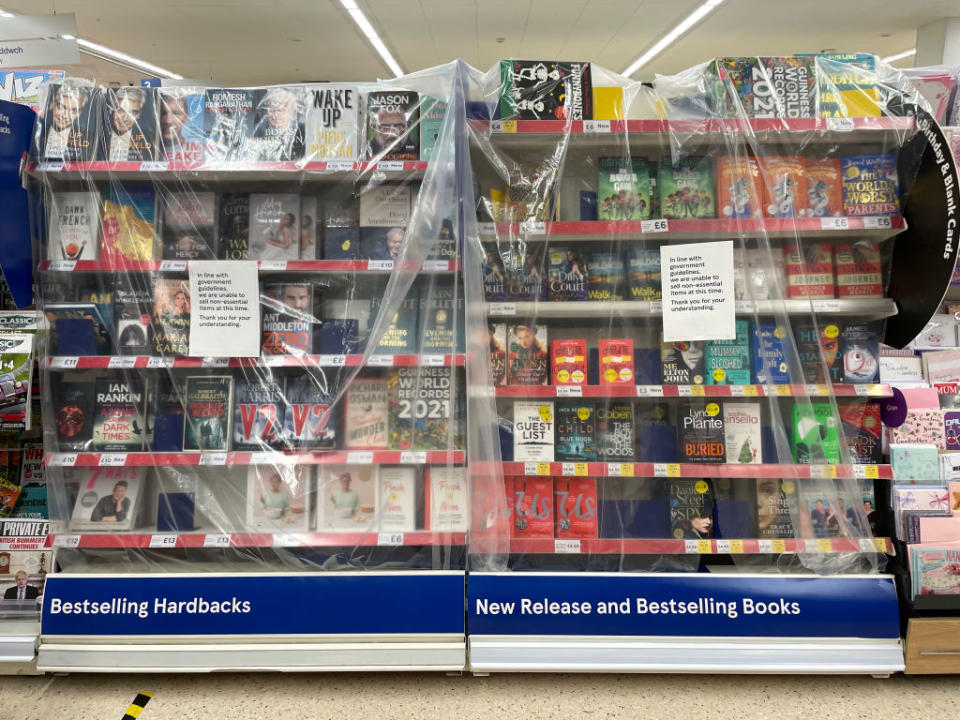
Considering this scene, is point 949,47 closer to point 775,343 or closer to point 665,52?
point 665,52

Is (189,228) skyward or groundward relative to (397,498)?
skyward

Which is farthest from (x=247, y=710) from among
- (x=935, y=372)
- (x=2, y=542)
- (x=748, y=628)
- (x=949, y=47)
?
(x=949, y=47)

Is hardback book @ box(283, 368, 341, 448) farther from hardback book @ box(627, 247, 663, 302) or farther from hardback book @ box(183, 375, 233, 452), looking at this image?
hardback book @ box(627, 247, 663, 302)

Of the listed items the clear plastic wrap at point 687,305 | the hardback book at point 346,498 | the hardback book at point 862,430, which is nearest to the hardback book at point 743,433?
the clear plastic wrap at point 687,305

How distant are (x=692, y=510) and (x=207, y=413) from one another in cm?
207

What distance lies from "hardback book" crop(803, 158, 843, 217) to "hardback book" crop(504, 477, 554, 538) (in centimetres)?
159

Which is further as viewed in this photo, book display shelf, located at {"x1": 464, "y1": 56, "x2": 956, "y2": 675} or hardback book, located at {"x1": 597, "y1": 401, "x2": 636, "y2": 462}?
hardback book, located at {"x1": 597, "y1": 401, "x2": 636, "y2": 462}

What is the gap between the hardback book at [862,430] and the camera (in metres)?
2.46

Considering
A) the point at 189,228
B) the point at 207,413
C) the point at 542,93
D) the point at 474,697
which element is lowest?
the point at 474,697

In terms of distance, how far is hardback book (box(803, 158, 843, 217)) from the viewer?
2479 mm

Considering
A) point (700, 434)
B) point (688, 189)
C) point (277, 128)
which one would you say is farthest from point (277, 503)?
point (688, 189)

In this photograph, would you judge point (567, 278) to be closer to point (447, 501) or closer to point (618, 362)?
point (618, 362)

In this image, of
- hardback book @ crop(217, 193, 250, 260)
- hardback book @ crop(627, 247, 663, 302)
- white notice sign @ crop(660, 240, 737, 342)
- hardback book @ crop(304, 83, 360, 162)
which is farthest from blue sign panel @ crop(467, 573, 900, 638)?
hardback book @ crop(304, 83, 360, 162)

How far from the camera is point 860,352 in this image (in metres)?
2.49
